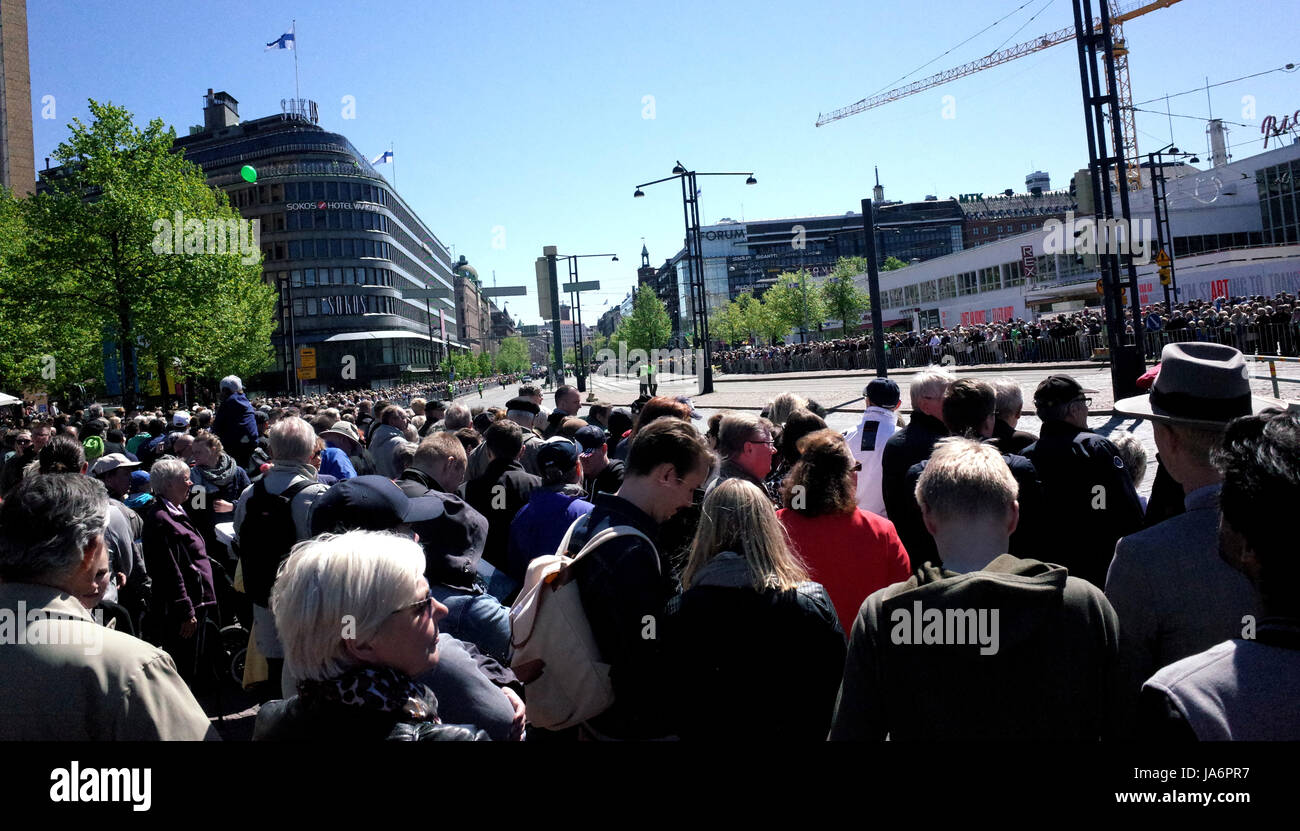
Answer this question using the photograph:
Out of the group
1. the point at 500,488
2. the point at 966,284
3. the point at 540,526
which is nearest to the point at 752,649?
the point at 540,526

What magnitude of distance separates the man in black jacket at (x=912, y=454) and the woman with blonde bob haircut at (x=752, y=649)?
2227 millimetres

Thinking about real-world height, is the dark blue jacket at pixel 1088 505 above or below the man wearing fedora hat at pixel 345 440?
below

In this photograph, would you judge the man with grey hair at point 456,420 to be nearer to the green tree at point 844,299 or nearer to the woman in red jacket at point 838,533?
the woman in red jacket at point 838,533

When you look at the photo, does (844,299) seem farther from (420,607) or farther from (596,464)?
(420,607)

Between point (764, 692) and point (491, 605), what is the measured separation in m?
1.23

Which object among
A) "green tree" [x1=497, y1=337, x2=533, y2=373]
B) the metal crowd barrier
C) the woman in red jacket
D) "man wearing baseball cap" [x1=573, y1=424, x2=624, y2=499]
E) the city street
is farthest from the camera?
"green tree" [x1=497, y1=337, x2=533, y2=373]

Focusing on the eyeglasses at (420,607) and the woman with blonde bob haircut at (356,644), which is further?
the eyeglasses at (420,607)

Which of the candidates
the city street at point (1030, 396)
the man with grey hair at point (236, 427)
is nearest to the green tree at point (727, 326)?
the city street at point (1030, 396)

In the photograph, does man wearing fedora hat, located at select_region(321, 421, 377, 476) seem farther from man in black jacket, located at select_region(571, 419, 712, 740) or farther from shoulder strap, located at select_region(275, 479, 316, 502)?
man in black jacket, located at select_region(571, 419, 712, 740)

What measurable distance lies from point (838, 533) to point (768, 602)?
3.30 feet

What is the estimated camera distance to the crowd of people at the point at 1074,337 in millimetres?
25938

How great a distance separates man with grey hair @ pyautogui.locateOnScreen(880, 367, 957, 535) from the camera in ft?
16.9

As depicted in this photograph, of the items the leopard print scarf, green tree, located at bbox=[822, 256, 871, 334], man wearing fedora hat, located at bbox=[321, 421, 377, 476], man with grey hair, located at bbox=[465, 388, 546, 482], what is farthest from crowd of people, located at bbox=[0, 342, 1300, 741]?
green tree, located at bbox=[822, 256, 871, 334]
